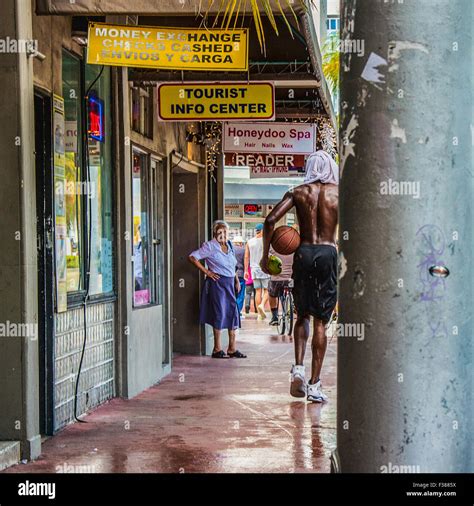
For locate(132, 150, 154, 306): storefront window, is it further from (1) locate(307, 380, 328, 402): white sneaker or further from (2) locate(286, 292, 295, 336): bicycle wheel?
(2) locate(286, 292, 295, 336): bicycle wheel

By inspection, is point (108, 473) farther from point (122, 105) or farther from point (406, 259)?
point (122, 105)

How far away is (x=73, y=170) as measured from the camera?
801 centimetres

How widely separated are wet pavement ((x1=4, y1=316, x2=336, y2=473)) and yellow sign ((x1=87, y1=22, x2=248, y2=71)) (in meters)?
2.85

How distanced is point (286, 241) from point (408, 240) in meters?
5.73

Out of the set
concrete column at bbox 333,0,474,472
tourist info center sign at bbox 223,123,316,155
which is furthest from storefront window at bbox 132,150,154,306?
concrete column at bbox 333,0,474,472

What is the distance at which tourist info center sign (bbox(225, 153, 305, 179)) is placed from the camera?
14453 mm

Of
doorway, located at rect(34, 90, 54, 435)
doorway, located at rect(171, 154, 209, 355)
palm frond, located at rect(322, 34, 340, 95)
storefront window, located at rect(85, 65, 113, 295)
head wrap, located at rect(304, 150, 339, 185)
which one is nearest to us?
doorway, located at rect(34, 90, 54, 435)

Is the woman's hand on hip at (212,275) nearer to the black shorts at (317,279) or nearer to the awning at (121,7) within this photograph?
the black shorts at (317,279)

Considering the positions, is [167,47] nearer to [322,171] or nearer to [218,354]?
[322,171]

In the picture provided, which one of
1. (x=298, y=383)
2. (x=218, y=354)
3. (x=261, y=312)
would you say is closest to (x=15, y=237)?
(x=298, y=383)

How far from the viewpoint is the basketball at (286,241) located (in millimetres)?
8781

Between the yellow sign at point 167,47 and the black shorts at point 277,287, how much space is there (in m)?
11.3
